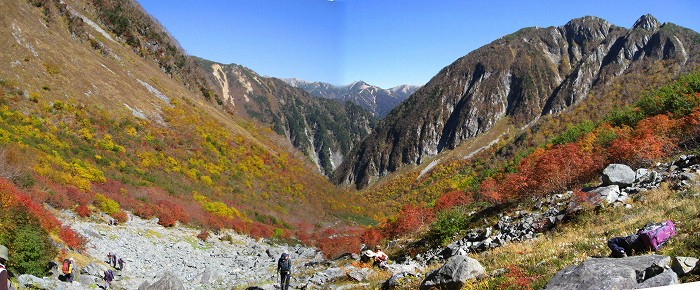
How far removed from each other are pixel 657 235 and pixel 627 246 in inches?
19.9

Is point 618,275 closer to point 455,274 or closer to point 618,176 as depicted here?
point 455,274

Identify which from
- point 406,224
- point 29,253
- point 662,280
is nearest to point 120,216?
point 29,253

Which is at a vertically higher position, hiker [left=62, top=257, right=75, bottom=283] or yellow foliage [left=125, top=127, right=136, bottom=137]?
yellow foliage [left=125, top=127, right=136, bottom=137]

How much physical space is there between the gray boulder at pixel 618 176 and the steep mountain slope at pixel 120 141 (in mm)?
25962

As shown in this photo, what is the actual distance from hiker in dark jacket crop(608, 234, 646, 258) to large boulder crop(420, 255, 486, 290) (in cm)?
242

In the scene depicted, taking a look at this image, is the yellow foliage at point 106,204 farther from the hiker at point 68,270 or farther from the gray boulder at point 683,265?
the gray boulder at point 683,265

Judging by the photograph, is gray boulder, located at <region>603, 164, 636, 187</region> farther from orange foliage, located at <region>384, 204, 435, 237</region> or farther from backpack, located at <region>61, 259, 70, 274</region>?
backpack, located at <region>61, 259, 70, 274</region>

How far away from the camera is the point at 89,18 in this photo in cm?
5906

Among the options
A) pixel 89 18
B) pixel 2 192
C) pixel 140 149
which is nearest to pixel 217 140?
pixel 140 149

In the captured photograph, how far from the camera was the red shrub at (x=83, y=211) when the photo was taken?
21556 mm

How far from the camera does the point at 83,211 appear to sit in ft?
71.4

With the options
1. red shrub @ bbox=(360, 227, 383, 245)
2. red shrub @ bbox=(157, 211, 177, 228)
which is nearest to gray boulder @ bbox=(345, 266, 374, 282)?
red shrub @ bbox=(157, 211, 177, 228)

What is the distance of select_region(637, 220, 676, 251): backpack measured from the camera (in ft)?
23.3

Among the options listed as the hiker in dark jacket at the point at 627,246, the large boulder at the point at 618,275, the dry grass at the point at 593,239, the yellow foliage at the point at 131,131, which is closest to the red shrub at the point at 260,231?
the yellow foliage at the point at 131,131
